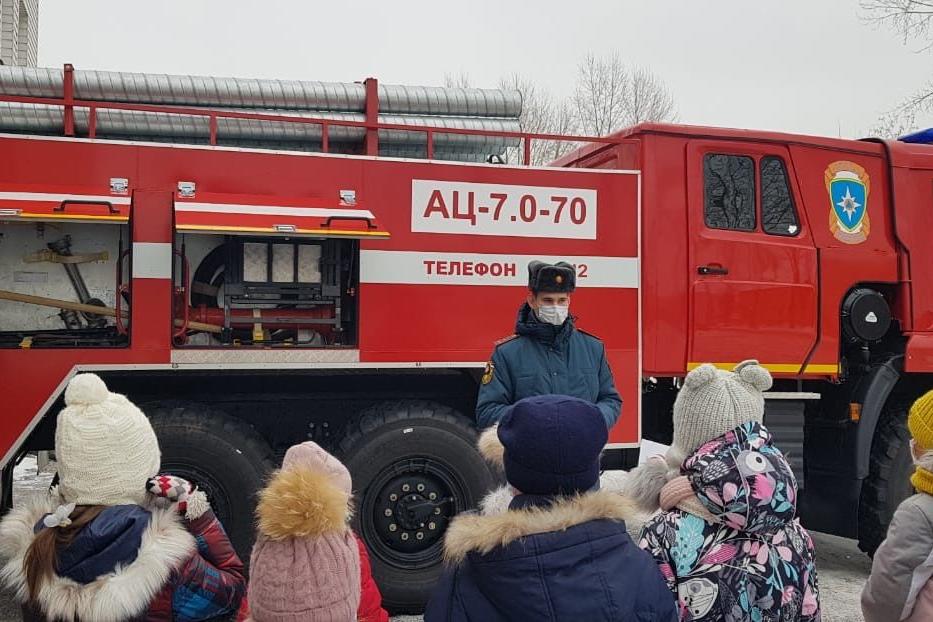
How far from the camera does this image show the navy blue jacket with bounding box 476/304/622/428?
4.22 meters

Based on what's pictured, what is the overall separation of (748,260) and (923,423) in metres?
2.82

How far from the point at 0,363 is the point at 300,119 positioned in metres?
2.01

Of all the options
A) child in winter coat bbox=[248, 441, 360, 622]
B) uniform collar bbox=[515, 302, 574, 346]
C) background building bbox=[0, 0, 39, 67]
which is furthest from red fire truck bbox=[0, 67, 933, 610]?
background building bbox=[0, 0, 39, 67]

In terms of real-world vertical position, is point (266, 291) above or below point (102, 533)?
Result: above

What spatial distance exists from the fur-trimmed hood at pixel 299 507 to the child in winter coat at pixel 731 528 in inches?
38.1

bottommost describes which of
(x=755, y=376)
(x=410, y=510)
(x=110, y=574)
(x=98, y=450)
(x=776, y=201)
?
(x=410, y=510)

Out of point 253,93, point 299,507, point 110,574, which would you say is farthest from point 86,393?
point 253,93

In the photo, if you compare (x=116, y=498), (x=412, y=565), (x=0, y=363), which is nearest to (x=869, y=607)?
(x=116, y=498)

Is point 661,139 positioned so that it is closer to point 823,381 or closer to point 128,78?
point 823,381

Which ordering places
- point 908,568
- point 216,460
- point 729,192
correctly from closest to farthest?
point 908,568
point 216,460
point 729,192

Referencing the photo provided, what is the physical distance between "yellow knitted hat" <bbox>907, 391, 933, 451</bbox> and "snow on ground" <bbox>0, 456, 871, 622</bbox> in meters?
1.66

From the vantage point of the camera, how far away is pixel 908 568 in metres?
2.64

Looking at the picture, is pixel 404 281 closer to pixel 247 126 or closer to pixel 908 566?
pixel 247 126

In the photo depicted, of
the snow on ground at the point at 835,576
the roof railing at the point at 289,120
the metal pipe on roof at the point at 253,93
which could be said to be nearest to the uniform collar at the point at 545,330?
the snow on ground at the point at 835,576
